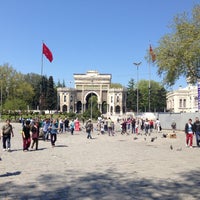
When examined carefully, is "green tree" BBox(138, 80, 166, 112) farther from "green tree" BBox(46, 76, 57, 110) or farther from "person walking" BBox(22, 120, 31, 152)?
"person walking" BBox(22, 120, 31, 152)

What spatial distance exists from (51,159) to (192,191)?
6964 millimetres

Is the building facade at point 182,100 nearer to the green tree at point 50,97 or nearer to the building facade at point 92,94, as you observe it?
the building facade at point 92,94

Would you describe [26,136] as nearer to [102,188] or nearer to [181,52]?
[102,188]

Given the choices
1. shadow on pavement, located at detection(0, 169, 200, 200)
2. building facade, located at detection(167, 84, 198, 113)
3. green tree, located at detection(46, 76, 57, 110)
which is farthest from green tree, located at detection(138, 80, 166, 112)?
shadow on pavement, located at detection(0, 169, 200, 200)

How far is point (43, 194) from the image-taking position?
25.2 ft

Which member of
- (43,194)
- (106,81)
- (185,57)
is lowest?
(43,194)

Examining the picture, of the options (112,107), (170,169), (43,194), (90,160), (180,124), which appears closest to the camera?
(43,194)

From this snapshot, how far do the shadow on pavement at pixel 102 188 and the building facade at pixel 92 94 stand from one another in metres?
124

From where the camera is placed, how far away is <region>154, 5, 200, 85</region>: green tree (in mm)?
31075

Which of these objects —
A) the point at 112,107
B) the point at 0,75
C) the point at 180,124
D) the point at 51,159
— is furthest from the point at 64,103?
the point at 51,159

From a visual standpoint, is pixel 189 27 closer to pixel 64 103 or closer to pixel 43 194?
pixel 43 194

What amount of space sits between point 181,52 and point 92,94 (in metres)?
108

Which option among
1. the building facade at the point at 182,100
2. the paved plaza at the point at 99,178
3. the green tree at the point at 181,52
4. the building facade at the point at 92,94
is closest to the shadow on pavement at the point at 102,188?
the paved plaza at the point at 99,178

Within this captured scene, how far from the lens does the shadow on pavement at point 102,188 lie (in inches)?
299
